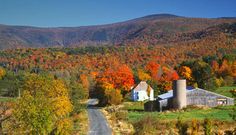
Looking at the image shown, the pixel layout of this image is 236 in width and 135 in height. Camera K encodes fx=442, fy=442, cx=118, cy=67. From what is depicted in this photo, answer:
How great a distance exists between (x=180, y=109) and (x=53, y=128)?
35.8 meters

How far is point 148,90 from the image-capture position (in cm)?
9606

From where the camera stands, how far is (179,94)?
7231 centimetres

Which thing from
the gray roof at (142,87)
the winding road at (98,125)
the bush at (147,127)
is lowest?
the winding road at (98,125)

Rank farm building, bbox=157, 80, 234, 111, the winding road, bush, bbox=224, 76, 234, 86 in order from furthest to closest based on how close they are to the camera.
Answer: bush, bbox=224, 76, 234, 86 → farm building, bbox=157, 80, 234, 111 → the winding road

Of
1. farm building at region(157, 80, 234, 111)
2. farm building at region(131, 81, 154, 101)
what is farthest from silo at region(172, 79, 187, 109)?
farm building at region(131, 81, 154, 101)

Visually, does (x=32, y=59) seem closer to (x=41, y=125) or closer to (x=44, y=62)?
(x=44, y=62)

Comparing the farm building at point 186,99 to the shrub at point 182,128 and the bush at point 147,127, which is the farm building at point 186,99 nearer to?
the bush at point 147,127

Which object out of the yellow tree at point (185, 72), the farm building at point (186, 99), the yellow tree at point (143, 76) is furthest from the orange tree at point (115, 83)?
the farm building at point (186, 99)

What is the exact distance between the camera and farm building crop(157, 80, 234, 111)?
237 feet

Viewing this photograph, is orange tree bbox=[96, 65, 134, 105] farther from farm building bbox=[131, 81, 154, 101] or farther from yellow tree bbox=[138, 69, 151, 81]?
yellow tree bbox=[138, 69, 151, 81]

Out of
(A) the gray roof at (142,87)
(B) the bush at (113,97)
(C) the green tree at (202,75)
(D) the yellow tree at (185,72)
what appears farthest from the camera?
(D) the yellow tree at (185,72)

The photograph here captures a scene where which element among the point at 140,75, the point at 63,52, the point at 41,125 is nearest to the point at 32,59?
the point at 63,52

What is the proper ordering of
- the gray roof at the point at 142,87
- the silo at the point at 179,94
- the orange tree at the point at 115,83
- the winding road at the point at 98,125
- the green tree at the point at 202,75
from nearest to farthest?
the winding road at the point at 98,125, the silo at the point at 179,94, the orange tree at the point at 115,83, the gray roof at the point at 142,87, the green tree at the point at 202,75

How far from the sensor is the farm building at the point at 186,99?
72.2 metres
